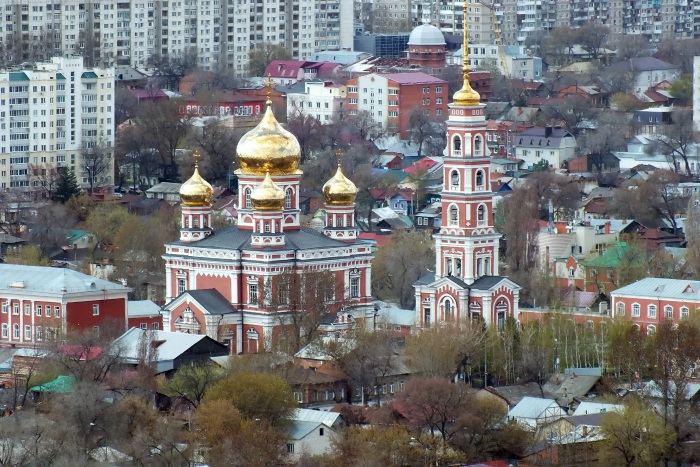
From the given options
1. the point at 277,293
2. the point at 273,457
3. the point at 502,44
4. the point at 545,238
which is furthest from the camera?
the point at 502,44

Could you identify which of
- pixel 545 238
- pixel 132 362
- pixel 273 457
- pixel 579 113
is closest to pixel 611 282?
pixel 545 238

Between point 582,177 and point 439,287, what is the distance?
94.4 ft

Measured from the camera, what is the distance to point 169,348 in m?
59.9

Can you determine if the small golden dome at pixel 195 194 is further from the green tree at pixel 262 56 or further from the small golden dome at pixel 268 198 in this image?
the green tree at pixel 262 56

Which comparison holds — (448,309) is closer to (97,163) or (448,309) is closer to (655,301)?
(655,301)

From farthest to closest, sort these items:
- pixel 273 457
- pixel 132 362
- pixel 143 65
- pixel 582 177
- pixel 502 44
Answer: pixel 502 44, pixel 143 65, pixel 582 177, pixel 132 362, pixel 273 457

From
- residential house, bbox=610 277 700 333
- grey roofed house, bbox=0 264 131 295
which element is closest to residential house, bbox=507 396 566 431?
residential house, bbox=610 277 700 333

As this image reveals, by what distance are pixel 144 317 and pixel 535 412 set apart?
1197cm

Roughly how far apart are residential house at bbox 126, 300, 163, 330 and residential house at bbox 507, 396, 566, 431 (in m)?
10.7

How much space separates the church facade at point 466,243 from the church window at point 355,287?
3.87ft

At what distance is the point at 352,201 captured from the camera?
215 feet

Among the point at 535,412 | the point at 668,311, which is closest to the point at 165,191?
the point at 668,311

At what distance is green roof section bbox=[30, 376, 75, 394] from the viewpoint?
55906 mm

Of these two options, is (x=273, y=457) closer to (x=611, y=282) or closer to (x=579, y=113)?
(x=611, y=282)
